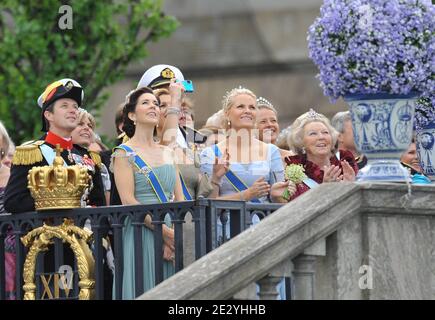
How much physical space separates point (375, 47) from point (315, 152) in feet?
8.31

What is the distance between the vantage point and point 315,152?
486 inches

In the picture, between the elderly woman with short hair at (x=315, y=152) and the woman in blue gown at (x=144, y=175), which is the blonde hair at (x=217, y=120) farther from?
the woman in blue gown at (x=144, y=175)

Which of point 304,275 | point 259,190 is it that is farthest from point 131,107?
point 304,275

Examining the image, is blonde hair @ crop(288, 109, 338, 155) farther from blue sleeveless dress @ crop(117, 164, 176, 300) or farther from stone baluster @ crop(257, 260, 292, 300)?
stone baluster @ crop(257, 260, 292, 300)

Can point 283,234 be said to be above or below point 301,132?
below

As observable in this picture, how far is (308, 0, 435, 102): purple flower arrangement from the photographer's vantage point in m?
9.89

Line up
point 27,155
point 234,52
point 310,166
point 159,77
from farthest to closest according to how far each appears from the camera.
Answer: point 234,52, point 159,77, point 310,166, point 27,155

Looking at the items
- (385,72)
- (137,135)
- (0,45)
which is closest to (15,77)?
(0,45)

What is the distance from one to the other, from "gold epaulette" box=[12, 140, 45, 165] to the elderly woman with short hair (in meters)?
1.87

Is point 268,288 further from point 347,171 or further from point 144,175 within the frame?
point 347,171

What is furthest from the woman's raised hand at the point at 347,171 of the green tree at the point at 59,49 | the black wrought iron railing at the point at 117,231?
the green tree at the point at 59,49

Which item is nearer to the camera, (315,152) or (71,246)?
(71,246)

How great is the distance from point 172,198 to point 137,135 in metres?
0.51

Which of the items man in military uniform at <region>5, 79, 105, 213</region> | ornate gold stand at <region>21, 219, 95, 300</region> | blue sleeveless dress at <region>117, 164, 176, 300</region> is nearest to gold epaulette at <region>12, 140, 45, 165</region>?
man in military uniform at <region>5, 79, 105, 213</region>
